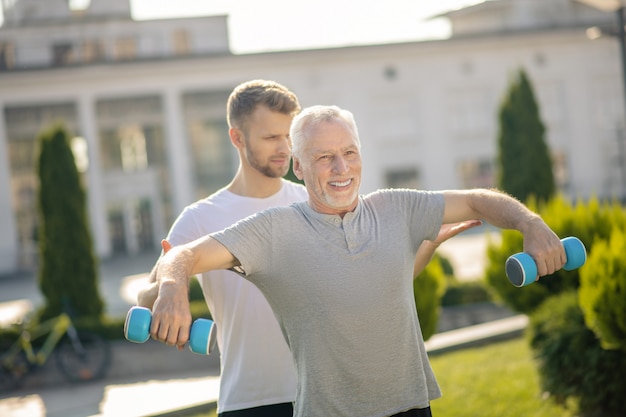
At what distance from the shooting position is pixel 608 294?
602cm

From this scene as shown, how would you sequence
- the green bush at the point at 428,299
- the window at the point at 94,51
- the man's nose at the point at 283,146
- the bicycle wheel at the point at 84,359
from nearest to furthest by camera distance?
the man's nose at the point at 283,146 < the green bush at the point at 428,299 < the bicycle wheel at the point at 84,359 < the window at the point at 94,51

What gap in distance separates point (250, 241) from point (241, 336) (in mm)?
927

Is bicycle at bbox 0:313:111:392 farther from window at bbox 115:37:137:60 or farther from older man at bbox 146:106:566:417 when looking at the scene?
window at bbox 115:37:137:60

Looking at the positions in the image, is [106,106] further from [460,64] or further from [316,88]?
[460,64]

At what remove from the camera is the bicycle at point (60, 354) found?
40.8 ft

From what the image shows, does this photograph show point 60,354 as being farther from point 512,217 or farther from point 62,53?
point 62,53

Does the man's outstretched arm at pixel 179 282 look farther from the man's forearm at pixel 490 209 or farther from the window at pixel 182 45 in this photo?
the window at pixel 182 45

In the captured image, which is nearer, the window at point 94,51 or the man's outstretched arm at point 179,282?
the man's outstretched arm at point 179,282

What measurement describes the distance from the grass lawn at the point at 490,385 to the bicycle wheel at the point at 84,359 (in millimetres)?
5117

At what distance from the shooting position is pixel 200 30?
1674 inches

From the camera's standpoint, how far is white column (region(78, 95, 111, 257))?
3806 cm

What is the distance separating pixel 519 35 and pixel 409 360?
40.0 metres

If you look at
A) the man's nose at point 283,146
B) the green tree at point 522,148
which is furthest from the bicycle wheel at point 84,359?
the green tree at point 522,148

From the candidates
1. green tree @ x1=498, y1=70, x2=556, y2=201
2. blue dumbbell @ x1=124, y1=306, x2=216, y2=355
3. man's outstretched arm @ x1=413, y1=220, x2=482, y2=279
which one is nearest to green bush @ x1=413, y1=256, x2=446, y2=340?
man's outstretched arm @ x1=413, y1=220, x2=482, y2=279
